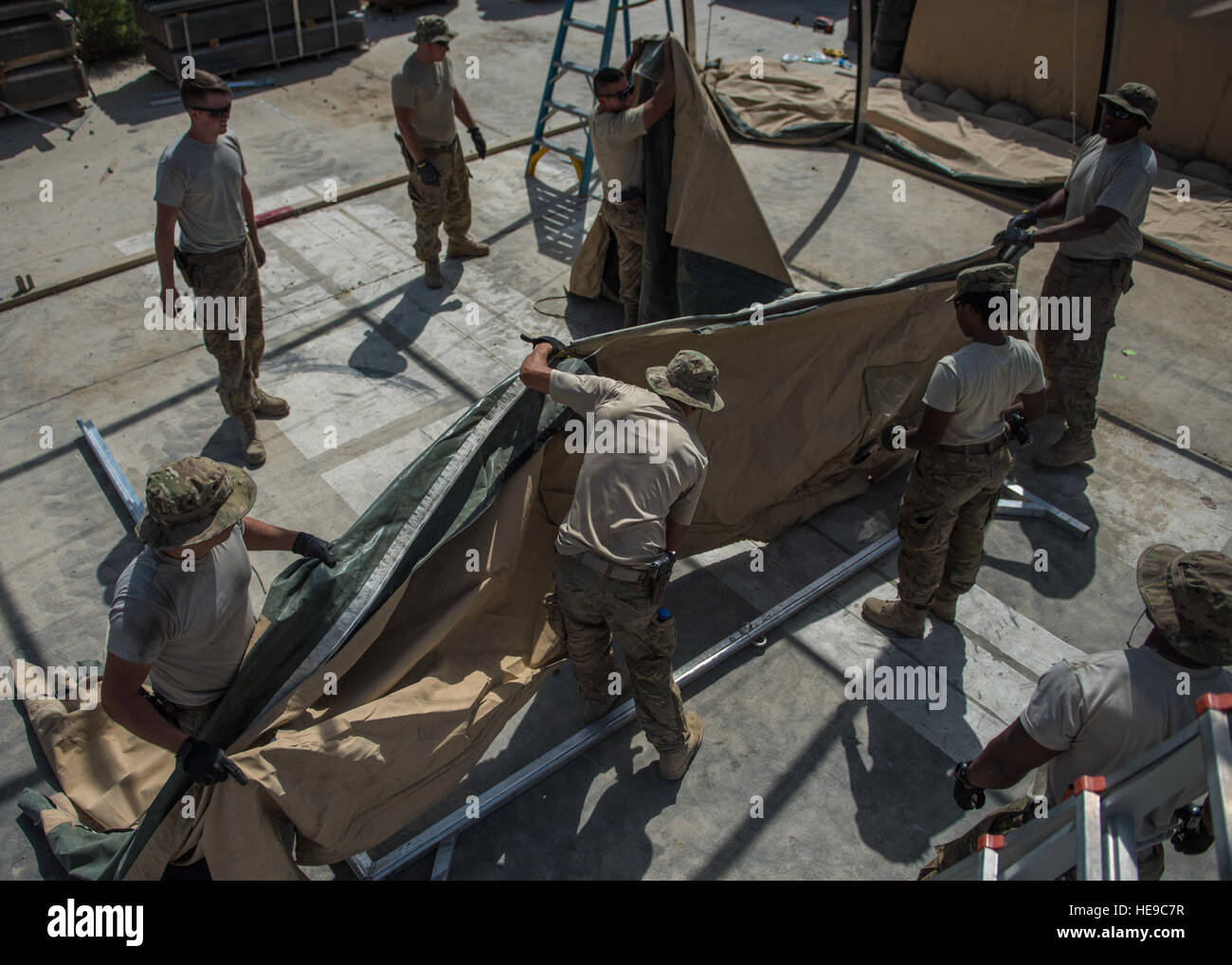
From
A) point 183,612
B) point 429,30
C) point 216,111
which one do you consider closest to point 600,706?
point 183,612

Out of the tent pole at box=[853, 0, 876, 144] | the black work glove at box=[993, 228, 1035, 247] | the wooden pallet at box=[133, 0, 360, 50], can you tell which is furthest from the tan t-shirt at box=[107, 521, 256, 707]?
the wooden pallet at box=[133, 0, 360, 50]

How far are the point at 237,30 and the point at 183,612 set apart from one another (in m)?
11.1

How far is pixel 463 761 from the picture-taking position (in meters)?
3.53

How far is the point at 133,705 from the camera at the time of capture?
2.96 metres

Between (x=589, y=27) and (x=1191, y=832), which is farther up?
(x=589, y=27)

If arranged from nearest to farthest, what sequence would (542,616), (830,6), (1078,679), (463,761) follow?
(1078,679) → (463,761) → (542,616) → (830,6)

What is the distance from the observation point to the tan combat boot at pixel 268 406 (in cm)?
604

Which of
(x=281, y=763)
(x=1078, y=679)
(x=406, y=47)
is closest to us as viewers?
(x=1078, y=679)

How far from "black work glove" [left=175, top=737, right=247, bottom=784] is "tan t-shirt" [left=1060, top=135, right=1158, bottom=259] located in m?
5.35

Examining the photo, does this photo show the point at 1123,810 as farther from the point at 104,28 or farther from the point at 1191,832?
the point at 104,28

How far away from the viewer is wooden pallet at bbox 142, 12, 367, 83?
448 inches
